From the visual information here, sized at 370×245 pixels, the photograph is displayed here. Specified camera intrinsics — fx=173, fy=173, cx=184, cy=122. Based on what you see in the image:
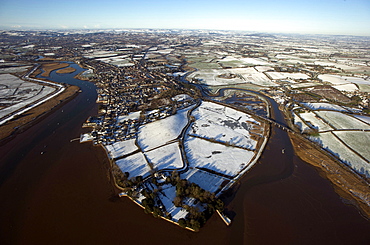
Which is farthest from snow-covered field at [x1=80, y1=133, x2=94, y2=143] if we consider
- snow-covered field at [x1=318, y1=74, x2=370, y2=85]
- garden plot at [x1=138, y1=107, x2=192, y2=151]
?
snow-covered field at [x1=318, y1=74, x2=370, y2=85]

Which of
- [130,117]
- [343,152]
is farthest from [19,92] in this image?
[343,152]

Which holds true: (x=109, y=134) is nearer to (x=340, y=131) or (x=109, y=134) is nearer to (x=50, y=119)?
(x=50, y=119)

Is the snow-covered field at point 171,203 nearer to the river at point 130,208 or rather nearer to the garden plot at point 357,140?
the river at point 130,208

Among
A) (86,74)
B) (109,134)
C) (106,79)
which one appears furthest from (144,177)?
(86,74)

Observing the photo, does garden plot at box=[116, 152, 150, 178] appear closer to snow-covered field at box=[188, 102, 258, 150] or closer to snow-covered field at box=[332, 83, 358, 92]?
snow-covered field at box=[188, 102, 258, 150]

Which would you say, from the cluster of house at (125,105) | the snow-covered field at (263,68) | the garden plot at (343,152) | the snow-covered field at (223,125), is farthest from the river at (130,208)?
the snow-covered field at (263,68)
